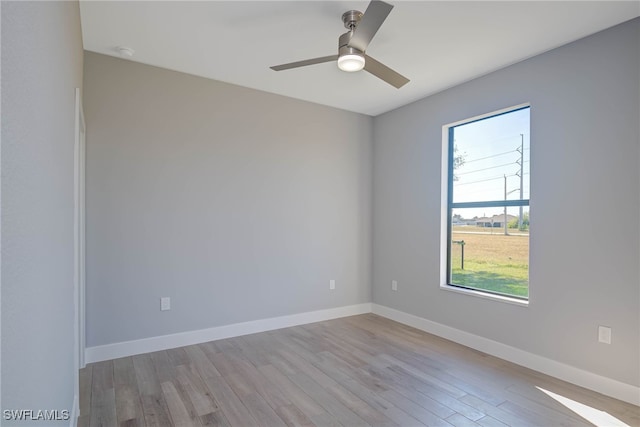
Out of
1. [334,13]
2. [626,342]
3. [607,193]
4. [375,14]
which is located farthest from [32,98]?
[626,342]

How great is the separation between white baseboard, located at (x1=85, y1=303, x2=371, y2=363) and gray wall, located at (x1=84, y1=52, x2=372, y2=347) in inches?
2.7

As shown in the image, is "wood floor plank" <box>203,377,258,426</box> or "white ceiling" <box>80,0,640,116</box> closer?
"wood floor plank" <box>203,377,258,426</box>

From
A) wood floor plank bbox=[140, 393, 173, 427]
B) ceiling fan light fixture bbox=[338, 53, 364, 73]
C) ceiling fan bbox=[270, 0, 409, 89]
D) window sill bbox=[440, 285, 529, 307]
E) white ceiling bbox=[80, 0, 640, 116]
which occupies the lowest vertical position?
wood floor plank bbox=[140, 393, 173, 427]

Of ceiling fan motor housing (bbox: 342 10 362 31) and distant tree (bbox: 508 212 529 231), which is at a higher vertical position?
ceiling fan motor housing (bbox: 342 10 362 31)

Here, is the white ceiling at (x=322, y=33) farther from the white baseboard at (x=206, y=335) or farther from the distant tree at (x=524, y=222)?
the white baseboard at (x=206, y=335)

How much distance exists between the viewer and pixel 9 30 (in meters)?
0.69

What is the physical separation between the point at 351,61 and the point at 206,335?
2948 mm

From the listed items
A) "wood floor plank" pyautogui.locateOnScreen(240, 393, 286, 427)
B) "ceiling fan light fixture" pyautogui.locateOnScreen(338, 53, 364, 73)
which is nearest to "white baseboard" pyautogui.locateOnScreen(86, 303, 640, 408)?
"wood floor plank" pyautogui.locateOnScreen(240, 393, 286, 427)

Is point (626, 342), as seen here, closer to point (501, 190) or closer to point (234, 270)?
point (501, 190)

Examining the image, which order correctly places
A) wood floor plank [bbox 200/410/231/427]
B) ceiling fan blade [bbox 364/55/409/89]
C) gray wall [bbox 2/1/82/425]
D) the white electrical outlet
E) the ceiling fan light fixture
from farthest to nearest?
the white electrical outlet < ceiling fan blade [bbox 364/55/409/89] < the ceiling fan light fixture < wood floor plank [bbox 200/410/231/427] < gray wall [bbox 2/1/82/425]

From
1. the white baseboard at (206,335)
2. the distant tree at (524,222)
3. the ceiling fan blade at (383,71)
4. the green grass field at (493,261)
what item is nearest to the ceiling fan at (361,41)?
the ceiling fan blade at (383,71)

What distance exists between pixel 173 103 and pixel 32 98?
8.91 ft

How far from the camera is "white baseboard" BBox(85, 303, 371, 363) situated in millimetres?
3062

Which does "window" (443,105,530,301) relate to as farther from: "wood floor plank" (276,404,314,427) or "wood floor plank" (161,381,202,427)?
"wood floor plank" (161,381,202,427)
